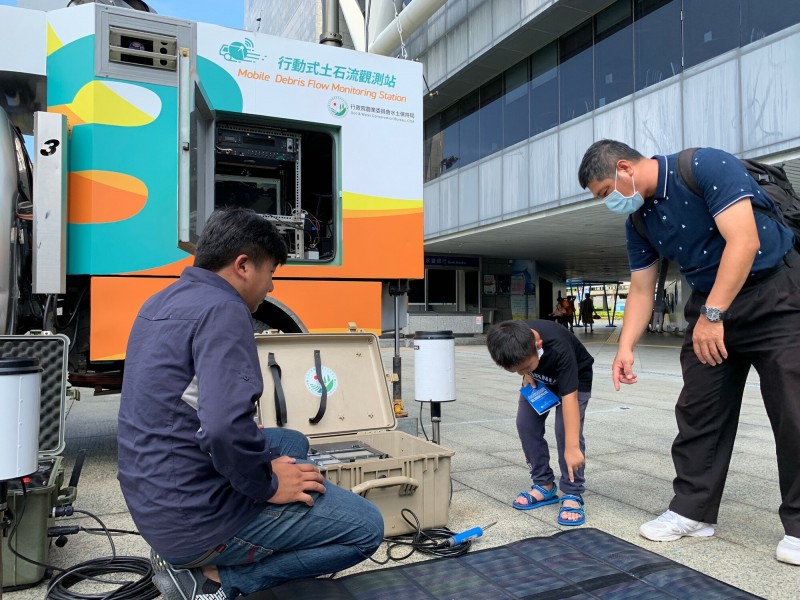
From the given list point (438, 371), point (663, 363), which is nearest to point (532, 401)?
point (438, 371)

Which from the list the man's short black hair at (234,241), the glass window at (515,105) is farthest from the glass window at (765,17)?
the man's short black hair at (234,241)

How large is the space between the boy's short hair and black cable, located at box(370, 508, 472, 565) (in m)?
0.84

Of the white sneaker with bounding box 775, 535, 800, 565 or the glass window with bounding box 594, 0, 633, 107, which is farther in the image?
the glass window with bounding box 594, 0, 633, 107

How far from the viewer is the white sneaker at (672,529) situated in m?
2.87

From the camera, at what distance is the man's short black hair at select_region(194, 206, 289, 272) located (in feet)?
5.96

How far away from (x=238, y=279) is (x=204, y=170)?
2.70m

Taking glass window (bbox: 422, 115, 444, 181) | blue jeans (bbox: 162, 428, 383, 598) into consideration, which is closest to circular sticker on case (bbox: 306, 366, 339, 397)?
blue jeans (bbox: 162, 428, 383, 598)

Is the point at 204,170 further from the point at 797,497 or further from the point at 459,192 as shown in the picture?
the point at 459,192

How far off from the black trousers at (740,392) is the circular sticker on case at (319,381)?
187cm

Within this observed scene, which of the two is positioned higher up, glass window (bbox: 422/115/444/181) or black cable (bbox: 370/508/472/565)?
glass window (bbox: 422/115/444/181)

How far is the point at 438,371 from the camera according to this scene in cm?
373

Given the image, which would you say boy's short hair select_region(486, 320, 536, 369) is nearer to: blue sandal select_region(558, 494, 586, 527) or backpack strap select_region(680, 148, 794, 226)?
blue sandal select_region(558, 494, 586, 527)

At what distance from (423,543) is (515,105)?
586 inches

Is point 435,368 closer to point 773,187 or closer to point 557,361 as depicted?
point 557,361
